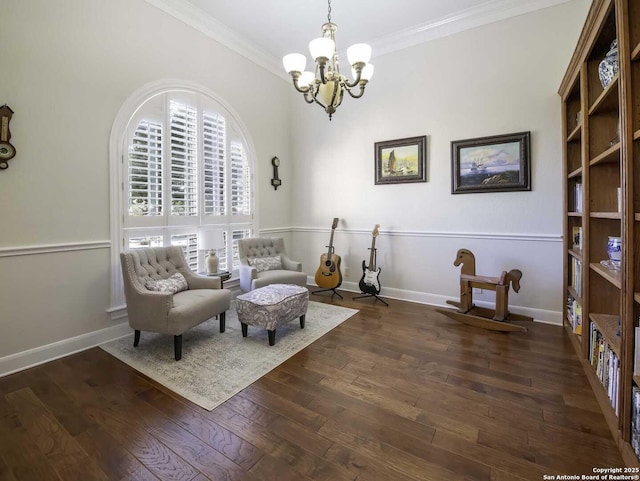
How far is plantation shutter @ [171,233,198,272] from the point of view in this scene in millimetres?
3654

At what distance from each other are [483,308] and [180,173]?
4.14 m

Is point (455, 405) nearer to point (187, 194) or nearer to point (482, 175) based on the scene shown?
point (482, 175)

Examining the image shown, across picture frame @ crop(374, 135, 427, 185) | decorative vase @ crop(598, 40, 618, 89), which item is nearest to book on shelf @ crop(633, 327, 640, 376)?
decorative vase @ crop(598, 40, 618, 89)

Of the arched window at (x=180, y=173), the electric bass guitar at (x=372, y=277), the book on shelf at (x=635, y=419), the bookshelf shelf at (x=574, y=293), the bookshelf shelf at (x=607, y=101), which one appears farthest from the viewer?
the electric bass guitar at (x=372, y=277)

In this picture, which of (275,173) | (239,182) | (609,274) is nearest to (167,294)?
(239,182)

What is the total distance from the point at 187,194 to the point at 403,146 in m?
3.01

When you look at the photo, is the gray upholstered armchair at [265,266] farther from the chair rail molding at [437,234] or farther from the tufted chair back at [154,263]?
the tufted chair back at [154,263]

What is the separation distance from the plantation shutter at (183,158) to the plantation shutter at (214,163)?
0.53ft

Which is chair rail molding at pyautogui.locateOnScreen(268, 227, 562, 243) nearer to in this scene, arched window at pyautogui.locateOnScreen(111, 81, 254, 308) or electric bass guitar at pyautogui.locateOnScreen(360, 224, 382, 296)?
electric bass guitar at pyautogui.locateOnScreen(360, 224, 382, 296)

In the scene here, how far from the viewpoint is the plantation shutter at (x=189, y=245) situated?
3.65 meters

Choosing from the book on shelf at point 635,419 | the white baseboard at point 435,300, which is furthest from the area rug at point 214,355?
the book on shelf at point 635,419

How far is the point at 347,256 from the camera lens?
4.94m

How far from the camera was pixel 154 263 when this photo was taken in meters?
3.10

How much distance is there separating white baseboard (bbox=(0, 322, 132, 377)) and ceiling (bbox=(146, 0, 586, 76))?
11.7 feet
